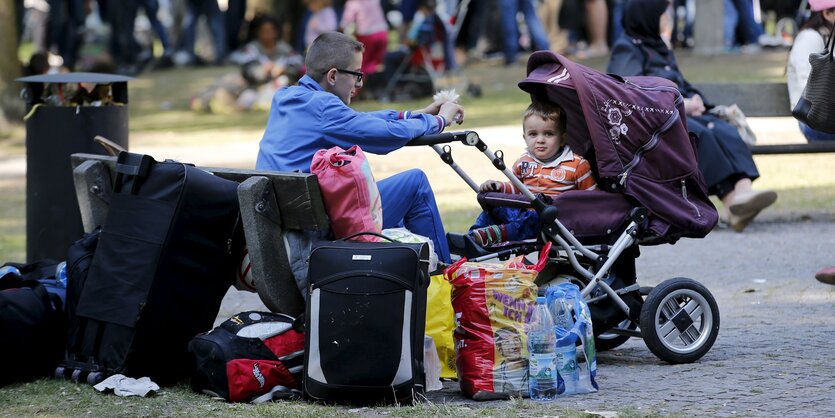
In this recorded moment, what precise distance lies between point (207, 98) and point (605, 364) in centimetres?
1297

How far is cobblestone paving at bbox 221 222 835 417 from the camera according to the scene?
203 inches

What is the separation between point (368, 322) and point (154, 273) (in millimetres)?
984

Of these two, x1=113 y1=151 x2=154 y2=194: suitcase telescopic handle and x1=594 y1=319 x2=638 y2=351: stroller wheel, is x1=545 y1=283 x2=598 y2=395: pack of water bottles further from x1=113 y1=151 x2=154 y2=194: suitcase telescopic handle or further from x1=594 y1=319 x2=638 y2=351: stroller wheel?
x1=113 y1=151 x2=154 y2=194: suitcase telescopic handle

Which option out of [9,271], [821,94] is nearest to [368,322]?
[9,271]

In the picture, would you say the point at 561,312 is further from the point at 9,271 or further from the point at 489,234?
the point at 9,271

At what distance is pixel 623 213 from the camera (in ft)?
19.4

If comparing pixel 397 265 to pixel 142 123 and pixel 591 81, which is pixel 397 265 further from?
pixel 142 123

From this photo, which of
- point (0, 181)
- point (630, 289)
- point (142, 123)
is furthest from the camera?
point (142, 123)

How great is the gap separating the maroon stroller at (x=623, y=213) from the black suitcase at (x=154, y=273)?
1007 millimetres

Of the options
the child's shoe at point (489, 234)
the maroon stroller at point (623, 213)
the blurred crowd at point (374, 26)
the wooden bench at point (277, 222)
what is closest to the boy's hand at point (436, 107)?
the maroon stroller at point (623, 213)

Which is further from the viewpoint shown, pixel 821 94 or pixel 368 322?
pixel 821 94

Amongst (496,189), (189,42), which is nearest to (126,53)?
(189,42)

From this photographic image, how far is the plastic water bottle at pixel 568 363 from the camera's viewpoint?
535 centimetres

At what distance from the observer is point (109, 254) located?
18.3 feet
